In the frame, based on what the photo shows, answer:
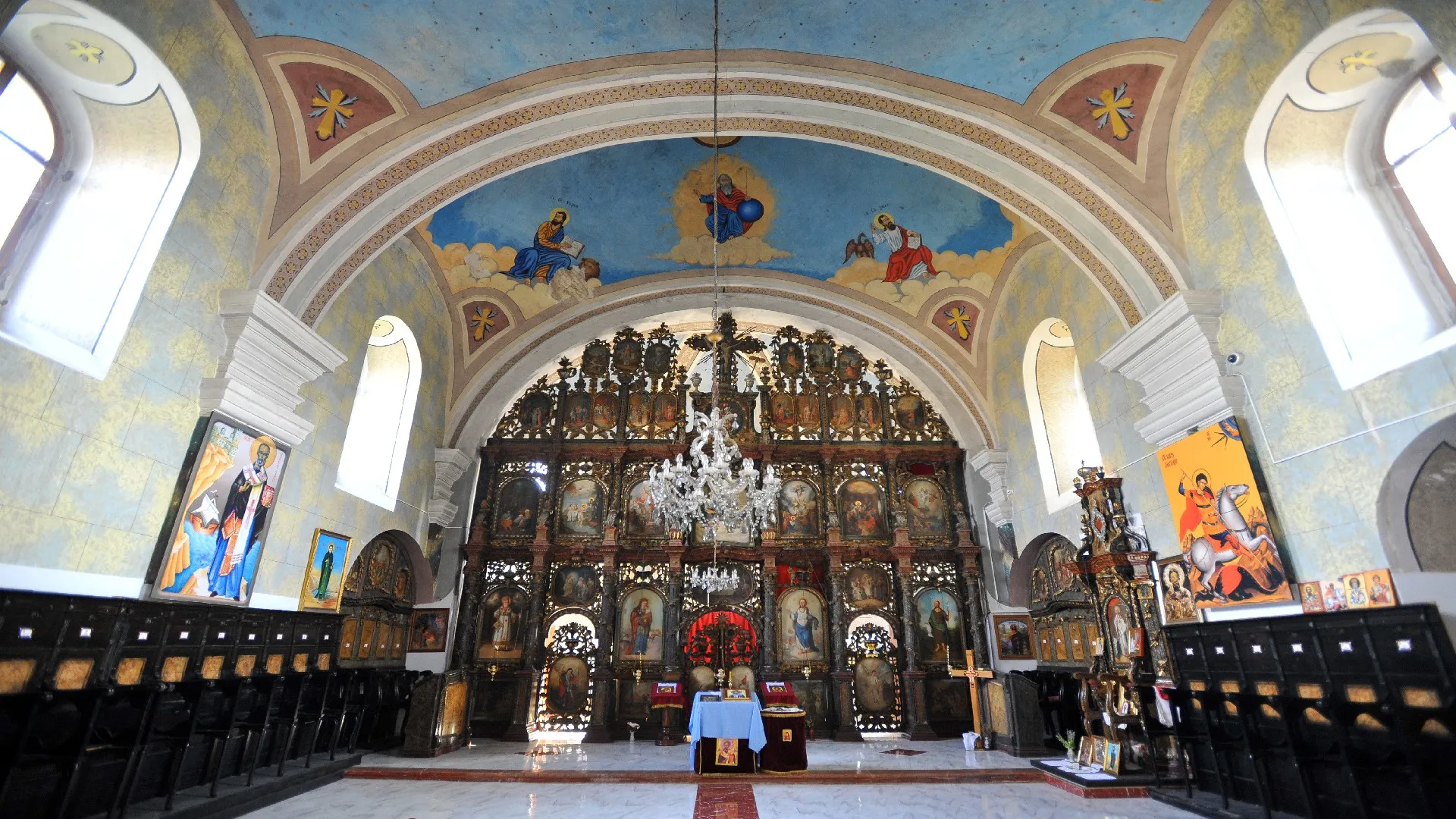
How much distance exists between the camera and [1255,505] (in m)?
6.41

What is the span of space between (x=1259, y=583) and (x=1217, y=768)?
1.76 m

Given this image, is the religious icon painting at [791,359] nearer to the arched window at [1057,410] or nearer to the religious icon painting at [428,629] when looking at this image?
the arched window at [1057,410]

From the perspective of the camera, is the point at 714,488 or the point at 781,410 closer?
the point at 714,488

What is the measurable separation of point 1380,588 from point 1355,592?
0.21m

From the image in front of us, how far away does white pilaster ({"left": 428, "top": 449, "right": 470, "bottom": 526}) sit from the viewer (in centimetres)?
1172

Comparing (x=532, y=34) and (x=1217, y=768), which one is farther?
(x=532, y=34)

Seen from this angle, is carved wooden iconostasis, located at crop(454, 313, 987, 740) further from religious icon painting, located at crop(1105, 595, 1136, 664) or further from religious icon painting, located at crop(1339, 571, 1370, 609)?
religious icon painting, located at crop(1339, 571, 1370, 609)

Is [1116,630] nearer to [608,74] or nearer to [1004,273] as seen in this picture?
[1004,273]

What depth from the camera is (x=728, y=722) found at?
797cm

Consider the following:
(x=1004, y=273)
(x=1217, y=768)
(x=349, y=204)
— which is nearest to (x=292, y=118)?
(x=349, y=204)

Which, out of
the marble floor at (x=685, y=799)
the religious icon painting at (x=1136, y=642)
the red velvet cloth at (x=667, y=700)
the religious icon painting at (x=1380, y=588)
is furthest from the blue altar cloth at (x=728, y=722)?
the religious icon painting at (x=1380, y=588)

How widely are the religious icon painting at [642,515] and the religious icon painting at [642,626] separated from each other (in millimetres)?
1105

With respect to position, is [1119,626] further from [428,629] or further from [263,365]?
[428,629]

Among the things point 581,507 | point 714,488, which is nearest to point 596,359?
point 581,507
